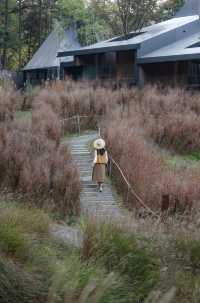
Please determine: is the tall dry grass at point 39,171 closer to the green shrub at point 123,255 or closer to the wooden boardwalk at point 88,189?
the wooden boardwalk at point 88,189

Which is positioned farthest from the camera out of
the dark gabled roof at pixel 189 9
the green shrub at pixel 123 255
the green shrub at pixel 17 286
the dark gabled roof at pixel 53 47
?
the dark gabled roof at pixel 53 47

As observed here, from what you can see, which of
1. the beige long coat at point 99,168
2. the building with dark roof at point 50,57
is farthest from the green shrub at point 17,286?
the building with dark roof at point 50,57

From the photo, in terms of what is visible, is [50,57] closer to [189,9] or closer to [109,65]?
[109,65]

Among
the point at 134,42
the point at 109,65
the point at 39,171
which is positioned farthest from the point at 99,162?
the point at 109,65

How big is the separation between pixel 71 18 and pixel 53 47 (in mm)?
3818

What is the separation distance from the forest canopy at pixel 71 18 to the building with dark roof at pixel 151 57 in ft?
25.3

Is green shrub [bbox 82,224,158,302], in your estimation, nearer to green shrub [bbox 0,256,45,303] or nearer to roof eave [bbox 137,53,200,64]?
green shrub [bbox 0,256,45,303]

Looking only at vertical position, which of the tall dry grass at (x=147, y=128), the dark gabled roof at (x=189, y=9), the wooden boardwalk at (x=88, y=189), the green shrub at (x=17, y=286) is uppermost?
the dark gabled roof at (x=189, y=9)

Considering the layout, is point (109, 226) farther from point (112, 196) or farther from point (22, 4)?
point (22, 4)

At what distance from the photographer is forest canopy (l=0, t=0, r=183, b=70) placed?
4741 cm

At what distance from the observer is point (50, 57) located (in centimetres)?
4594

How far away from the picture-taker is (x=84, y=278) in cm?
648

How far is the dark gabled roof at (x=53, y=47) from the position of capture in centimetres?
4531

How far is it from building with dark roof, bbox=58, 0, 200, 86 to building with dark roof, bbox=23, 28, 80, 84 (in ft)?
20.7
